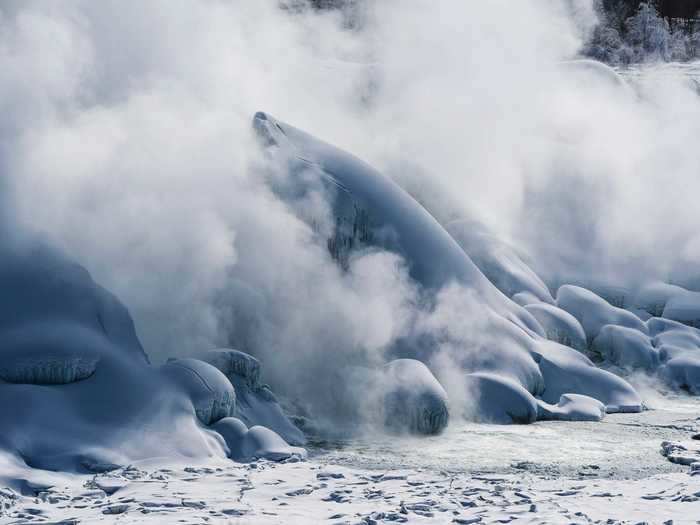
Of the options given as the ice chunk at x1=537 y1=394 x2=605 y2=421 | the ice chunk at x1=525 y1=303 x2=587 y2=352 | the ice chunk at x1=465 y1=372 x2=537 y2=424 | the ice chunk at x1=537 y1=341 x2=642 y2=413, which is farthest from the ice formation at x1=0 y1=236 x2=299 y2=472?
the ice chunk at x1=525 y1=303 x2=587 y2=352

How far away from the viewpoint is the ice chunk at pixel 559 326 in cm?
1586

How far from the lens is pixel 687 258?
68.8 ft

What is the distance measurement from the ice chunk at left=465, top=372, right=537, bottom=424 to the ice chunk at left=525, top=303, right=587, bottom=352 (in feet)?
11.7

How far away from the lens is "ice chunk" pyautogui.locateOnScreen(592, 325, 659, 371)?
618 inches

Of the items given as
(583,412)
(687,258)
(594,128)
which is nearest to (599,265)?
(687,258)

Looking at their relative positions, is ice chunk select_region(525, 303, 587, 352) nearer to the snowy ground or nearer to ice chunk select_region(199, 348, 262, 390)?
the snowy ground

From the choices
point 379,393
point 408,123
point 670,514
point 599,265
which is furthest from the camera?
point 408,123

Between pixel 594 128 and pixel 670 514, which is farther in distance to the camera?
pixel 594 128

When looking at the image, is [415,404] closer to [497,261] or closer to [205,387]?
[205,387]

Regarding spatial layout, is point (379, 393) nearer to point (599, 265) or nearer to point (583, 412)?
point (583, 412)

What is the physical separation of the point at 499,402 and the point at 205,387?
4050 mm

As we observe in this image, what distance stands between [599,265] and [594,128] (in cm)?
481

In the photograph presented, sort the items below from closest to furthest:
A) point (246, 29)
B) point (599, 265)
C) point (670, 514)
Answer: point (670, 514) < point (599, 265) < point (246, 29)

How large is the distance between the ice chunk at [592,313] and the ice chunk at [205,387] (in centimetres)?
839
